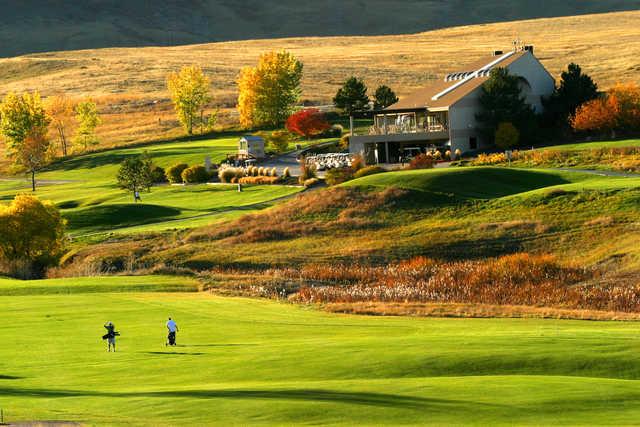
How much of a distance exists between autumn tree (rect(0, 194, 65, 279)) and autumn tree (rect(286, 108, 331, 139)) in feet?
181

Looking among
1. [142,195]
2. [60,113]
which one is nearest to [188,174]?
[142,195]

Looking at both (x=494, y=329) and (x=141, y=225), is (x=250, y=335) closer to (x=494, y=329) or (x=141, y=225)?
(x=494, y=329)

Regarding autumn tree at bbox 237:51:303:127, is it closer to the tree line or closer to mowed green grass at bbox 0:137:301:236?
mowed green grass at bbox 0:137:301:236

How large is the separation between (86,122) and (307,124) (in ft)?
108

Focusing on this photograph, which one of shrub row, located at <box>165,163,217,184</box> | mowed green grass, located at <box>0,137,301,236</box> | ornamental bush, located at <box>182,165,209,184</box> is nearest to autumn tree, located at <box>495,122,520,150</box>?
mowed green grass, located at <box>0,137,301,236</box>

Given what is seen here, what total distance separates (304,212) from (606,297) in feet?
93.6

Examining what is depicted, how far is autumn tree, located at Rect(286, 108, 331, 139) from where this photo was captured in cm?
12050

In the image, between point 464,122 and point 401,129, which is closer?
point 464,122

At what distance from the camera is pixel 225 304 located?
155 ft

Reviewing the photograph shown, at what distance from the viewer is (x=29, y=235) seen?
2621 inches

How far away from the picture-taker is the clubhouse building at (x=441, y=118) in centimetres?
10025

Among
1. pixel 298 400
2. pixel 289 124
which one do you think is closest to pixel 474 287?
pixel 298 400

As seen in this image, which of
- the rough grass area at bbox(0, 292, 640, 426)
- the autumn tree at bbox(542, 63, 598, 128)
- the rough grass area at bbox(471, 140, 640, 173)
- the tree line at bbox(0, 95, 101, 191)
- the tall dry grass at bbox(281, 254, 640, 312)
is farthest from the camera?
the tree line at bbox(0, 95, 101, 191)

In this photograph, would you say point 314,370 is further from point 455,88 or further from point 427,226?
point 455,88
